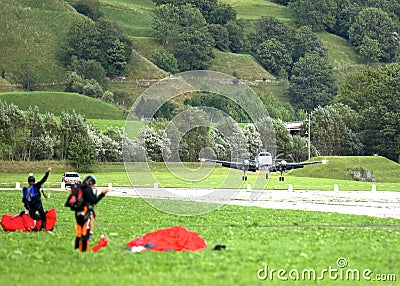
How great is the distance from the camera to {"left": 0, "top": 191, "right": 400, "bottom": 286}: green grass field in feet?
74.7

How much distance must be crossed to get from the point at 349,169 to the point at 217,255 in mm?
90367

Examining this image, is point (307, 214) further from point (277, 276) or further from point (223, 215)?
point (277, 276)

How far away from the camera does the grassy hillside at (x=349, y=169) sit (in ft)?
374

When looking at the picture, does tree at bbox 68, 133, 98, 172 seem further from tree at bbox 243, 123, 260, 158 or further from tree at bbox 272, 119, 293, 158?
tree at bbox 272, 119, 293, 158

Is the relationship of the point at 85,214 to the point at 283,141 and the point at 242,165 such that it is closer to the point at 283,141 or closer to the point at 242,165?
the point at 242,165

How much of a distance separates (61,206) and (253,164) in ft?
110

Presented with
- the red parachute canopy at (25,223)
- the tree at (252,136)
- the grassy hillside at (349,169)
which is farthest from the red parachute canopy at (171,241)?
the grassy hillside at (349,169)

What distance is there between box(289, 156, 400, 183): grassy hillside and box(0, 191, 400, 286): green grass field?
2865 inches

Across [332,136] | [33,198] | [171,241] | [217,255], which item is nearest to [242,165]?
[33,198]

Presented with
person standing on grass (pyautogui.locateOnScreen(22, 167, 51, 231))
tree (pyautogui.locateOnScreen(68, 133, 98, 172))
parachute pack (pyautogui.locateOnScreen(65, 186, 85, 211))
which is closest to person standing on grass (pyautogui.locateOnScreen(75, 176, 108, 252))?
parachute pack (pyautogui.locateOnScreen(65, 186, 85, 211))

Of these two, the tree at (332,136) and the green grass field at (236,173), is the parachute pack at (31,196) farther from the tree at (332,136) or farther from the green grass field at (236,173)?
the tree at (332,136)

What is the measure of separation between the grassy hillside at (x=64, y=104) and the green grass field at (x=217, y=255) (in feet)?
404

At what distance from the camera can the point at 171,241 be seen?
28.0 meters

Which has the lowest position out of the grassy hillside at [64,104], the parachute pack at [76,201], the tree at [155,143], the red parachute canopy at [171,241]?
the grassy hillside at [64,104]
